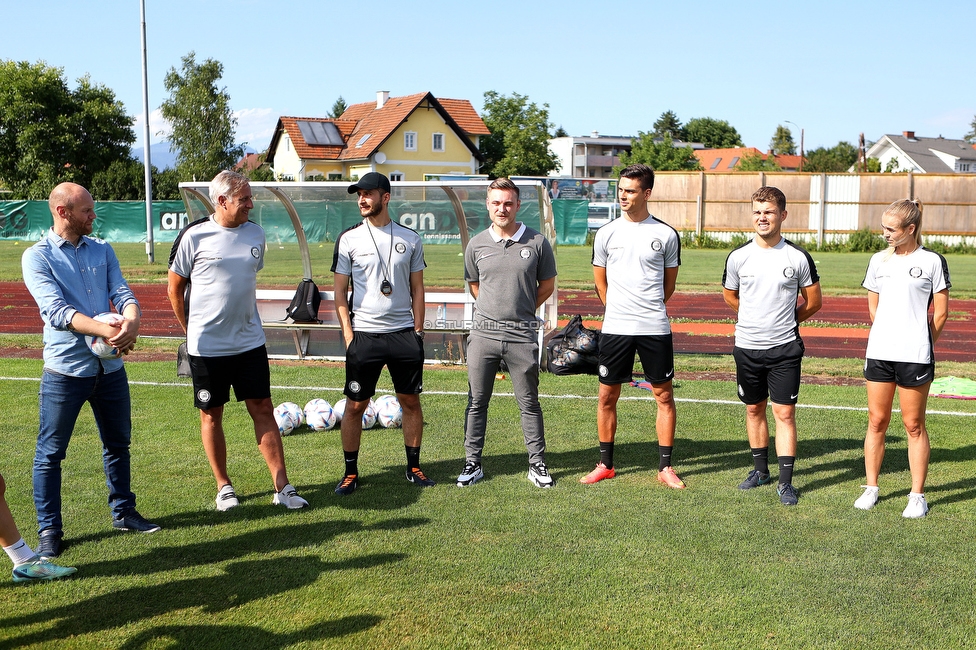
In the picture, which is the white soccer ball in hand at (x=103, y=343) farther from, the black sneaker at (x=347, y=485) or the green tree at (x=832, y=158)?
the green tree at (x=832, y=158)

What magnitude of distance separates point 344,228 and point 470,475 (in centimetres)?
512

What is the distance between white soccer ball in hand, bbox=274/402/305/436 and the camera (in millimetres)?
7043


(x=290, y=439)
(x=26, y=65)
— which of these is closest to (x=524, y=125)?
(x=26, y=65)

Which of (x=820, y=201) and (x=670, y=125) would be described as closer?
(x=820, y=201)

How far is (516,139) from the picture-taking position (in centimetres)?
6209

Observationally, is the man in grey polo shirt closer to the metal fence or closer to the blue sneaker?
the blue sneaker

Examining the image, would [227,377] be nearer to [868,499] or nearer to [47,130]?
[868,499]

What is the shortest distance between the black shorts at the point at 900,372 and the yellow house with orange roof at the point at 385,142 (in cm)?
5184

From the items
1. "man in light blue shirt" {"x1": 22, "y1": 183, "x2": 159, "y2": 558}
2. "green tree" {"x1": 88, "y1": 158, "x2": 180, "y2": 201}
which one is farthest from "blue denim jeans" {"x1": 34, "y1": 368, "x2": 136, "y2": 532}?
"green tree" {"x1": 88, "y1": 158, "x2": 180, "y2": 201}

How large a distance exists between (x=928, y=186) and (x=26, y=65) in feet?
150

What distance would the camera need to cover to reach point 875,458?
5359 mm

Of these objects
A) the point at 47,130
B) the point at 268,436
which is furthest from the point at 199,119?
the point at 268,436

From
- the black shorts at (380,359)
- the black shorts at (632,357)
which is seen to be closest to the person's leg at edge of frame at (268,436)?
the black shorts at (380,359)

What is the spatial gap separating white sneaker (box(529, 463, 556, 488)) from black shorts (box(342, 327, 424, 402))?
0.94m
